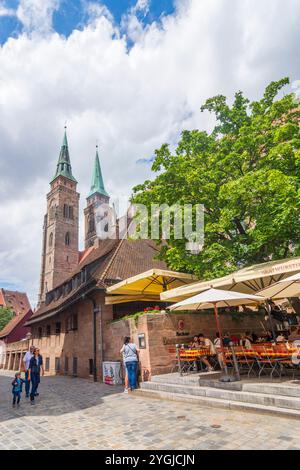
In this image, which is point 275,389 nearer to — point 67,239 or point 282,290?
point 282,290

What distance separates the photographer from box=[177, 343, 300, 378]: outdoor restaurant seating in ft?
24.9

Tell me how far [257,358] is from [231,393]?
158cm

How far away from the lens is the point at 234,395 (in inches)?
274

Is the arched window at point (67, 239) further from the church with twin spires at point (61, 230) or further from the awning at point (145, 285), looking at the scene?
the awning at point (145, 285)

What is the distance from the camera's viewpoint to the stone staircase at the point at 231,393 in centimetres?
604

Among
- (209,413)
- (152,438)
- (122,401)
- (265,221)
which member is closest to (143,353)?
(122,401)

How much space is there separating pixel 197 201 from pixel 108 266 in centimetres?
677

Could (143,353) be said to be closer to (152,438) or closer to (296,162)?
(152,438)

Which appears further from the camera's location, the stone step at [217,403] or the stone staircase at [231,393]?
the stone staircase at [231,393]

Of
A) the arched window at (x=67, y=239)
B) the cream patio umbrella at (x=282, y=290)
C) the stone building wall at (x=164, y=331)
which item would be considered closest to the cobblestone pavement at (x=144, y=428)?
the stone building wall at (x=164, y=331)

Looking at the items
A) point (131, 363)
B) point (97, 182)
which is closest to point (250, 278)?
point (131, 363)

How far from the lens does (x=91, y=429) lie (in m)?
5.81

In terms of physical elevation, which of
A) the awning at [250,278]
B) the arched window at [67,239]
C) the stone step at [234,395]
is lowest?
the stone step at [234,395]

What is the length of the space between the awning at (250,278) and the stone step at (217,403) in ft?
10.4
